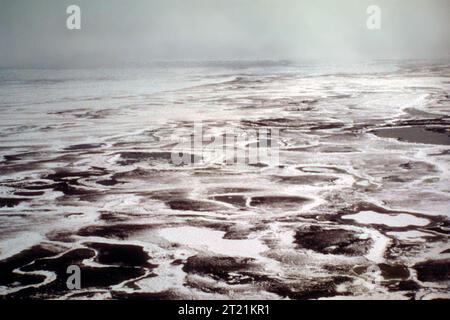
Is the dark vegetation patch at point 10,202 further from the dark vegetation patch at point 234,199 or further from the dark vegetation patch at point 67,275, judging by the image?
the dark vegetation patch at point 234,199

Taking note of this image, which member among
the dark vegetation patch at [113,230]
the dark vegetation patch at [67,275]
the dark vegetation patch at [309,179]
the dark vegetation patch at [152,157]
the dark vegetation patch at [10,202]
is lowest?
the dark vegetation patch at [67,275]

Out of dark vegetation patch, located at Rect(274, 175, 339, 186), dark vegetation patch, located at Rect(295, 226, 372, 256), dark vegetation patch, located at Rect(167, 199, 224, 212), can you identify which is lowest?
dark vegetation patch, located at Rect(295, 226, 372, 256)

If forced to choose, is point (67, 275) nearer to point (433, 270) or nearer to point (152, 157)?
point (433, 270)

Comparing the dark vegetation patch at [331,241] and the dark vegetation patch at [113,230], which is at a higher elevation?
the dark vegetation patch at [113,230]

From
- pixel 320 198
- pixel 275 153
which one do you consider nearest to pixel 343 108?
pixel 275 153

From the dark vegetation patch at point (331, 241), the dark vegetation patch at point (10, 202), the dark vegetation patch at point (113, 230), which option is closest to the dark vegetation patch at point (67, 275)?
the dark vegetation patch at point (113, 230)

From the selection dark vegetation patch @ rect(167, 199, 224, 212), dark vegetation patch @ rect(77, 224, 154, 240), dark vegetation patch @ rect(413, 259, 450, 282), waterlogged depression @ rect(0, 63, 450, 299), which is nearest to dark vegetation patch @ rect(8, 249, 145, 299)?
waterlogged depression @ rect(0, 63, 450, 299)

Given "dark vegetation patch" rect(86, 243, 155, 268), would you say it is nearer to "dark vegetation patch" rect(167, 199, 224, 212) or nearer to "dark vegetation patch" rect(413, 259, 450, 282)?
"dark vegetation patch" rect(167, 199, 224, 212)

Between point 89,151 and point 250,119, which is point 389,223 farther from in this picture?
point 250,119
